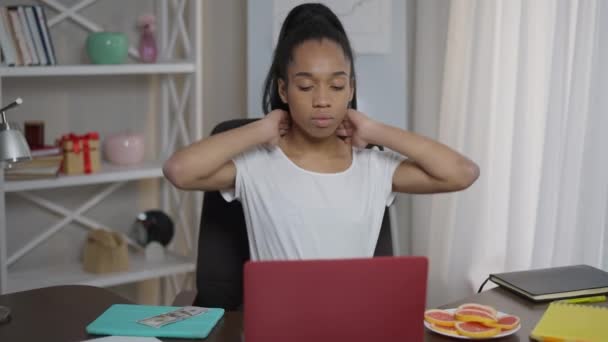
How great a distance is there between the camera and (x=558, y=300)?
180 cm

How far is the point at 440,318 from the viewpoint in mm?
1658

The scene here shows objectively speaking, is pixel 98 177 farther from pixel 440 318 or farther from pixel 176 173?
pixel 440 318

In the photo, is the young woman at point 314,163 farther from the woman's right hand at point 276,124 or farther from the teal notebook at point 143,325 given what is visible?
the teal notebook at point 143,325

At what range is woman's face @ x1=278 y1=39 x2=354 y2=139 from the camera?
1.81 m

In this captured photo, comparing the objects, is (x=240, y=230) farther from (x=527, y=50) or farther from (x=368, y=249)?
(x=527, y=50)

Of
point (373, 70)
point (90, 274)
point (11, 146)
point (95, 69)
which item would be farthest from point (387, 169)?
point (90, 274)

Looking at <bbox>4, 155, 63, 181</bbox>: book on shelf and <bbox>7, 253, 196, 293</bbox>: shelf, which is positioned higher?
<bbox>4, 155, 63, 181</bbox>: book on shelf

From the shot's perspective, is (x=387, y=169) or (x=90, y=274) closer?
(x=387, y=169)

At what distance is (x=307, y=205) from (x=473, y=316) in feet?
1.32

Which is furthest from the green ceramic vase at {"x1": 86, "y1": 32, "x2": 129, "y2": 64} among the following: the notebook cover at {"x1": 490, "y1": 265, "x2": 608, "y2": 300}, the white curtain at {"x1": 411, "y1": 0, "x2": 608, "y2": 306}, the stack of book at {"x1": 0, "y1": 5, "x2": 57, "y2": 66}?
the notebook cover at {"x1": 490, "y1": 265, "x2": 608, "y2": 300}

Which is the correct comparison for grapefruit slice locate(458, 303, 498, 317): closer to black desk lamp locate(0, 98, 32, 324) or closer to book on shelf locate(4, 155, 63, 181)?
black desk lamp locate(0, 98, 32, 324)

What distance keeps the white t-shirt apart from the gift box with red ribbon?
1.29 metres

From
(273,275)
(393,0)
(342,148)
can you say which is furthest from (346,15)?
(273,275)

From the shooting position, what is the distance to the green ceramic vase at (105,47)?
10.1ft
